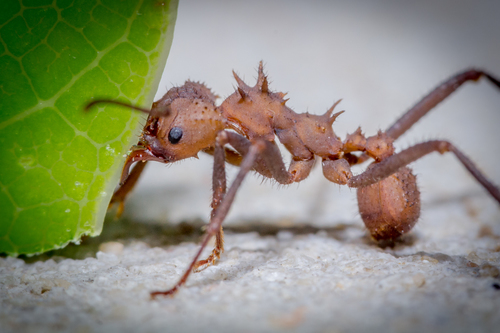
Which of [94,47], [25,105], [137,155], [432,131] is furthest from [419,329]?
[432,131]

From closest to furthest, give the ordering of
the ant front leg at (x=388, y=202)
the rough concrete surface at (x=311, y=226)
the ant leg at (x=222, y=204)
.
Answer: the rough concrete surface at (x=311, y=226) → the ant leg at (x=222, y=204) → the ant front leg at (x=388, y=202)

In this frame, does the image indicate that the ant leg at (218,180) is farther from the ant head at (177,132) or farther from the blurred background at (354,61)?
the blurred background at (354,61)

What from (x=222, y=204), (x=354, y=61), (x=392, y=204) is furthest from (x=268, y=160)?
(x=354, y=61)

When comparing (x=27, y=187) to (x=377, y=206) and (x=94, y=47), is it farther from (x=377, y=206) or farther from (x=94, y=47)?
(x=377, y=206)

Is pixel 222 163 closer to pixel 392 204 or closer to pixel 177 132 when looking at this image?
pixel 177 132

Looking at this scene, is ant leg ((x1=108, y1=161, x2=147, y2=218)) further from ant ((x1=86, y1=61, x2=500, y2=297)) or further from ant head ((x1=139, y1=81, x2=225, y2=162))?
ant head ((x1=139, y1=81, x2=225, y2=162))

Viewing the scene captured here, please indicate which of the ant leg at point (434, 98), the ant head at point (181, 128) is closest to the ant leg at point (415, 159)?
the ant leg at point (434, 98)
